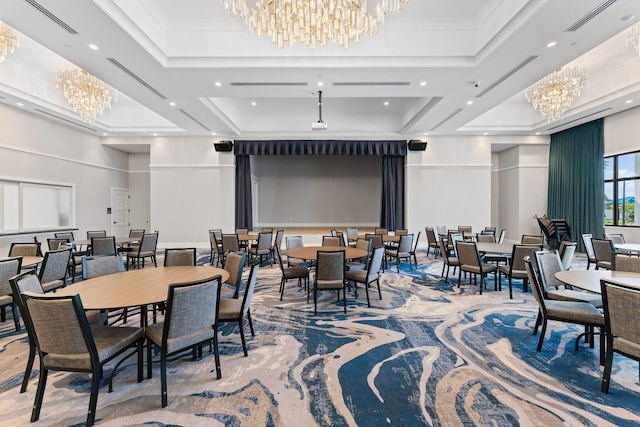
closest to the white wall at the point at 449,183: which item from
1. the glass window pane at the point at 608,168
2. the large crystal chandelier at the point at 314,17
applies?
the glass window pane at the point at 608,168

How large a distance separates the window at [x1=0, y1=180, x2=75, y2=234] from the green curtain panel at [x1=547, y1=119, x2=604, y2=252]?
16.2 m

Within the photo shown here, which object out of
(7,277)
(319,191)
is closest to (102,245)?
(7,277)

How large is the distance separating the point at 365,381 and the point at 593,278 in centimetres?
271

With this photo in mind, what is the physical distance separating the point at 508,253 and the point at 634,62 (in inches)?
231

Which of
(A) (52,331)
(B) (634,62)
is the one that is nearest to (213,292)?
(A) (52,331)

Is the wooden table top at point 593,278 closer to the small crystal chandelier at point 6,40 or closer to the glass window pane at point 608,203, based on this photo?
the glass window pane at point 608,203

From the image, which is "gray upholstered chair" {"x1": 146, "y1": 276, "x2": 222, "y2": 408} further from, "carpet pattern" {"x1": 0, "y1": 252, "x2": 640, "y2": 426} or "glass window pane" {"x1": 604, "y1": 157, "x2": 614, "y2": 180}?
"glass window pane" {"x1": 604, "y1": 157, "x2": 614, "y2": 180}

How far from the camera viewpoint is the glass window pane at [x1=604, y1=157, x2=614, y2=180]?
364 inches

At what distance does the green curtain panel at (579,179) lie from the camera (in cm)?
943

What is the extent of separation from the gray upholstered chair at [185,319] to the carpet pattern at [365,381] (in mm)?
365

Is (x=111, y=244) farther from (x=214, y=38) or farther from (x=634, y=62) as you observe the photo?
(x=634, y=62)

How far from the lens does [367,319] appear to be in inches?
168

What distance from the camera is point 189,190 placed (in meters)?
11.4

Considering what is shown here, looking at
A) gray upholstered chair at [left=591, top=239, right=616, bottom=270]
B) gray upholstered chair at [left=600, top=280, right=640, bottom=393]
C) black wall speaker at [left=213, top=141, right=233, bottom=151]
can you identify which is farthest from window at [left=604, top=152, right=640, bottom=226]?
black wall speaker at [left=213, top=141, right=233, bottom=151]
